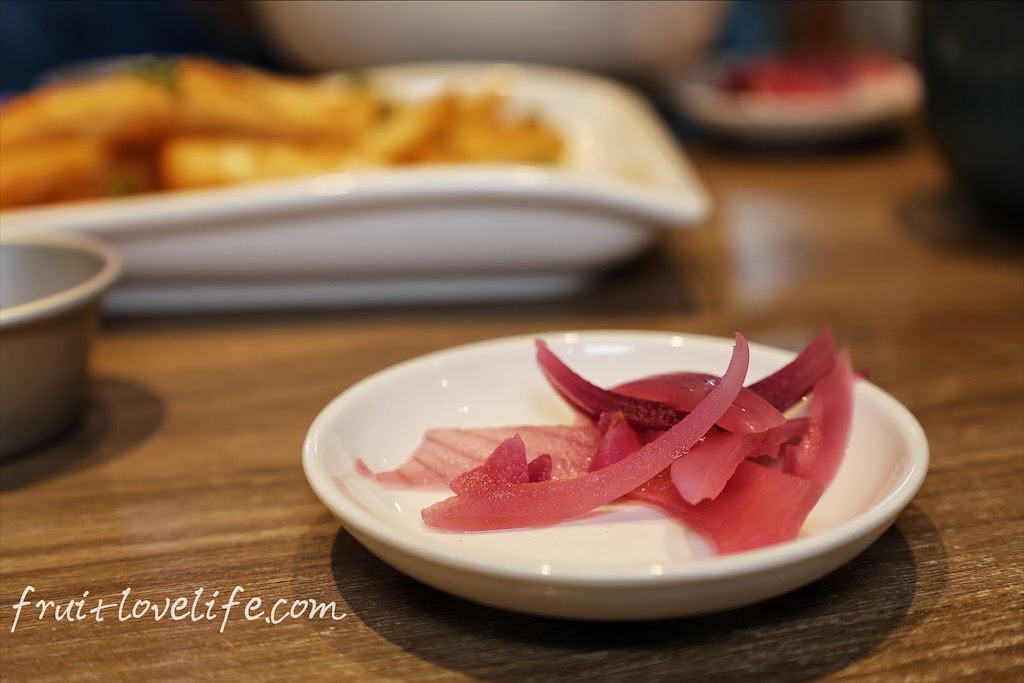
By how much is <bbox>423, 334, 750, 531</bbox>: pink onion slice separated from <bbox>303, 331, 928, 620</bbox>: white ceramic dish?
0.03 ft

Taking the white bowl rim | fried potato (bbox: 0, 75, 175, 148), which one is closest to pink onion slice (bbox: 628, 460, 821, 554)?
the white bowl rim

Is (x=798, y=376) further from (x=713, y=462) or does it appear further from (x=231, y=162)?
(x=231, y=162)

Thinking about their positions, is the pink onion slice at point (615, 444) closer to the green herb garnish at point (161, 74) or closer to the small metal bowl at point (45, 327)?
the small metal bowl at point (45, 327)

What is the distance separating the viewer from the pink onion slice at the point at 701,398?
0.60 m

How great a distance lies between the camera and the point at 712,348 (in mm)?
754

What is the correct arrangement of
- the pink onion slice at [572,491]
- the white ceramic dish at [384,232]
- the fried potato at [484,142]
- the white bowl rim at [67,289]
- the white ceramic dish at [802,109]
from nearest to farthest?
the pink onion slice at [572,491] < the white bowl rim at [67,289] < the white ceramic dish at [384,232] < the fried potato at [484,142] < the white ceramic dish at [802,109]

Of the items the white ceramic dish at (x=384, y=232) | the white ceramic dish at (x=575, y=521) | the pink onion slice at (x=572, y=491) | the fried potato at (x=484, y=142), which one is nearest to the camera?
the white ceramic dish at (x=575, y=521)

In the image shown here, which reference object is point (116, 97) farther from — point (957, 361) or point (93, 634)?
point (957, 361)

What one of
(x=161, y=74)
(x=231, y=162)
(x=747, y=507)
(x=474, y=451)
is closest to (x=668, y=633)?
(x=747, y=507)

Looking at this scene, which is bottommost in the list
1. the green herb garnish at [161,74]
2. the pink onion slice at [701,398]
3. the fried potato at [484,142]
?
the pink onion slice at [701,398]

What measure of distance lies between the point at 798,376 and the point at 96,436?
0.57 m

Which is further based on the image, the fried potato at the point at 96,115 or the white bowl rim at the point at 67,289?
the fried potato at the point at 96,115

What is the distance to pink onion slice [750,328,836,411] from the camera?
667 mm

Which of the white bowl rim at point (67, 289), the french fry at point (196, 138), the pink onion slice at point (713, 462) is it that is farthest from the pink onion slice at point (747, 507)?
the french fry at point (196, 138)
